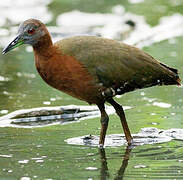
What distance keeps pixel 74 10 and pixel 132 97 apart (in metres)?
8.60

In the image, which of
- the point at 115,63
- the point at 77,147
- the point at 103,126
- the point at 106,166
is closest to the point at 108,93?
the point at 115,63

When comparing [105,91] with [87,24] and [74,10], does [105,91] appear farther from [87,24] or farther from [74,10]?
[74,10]

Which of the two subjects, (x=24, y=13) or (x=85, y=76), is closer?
(x=85, y=76)

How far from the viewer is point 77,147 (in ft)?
26.4

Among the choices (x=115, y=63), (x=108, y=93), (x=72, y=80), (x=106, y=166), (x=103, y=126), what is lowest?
(x=106, y=166)

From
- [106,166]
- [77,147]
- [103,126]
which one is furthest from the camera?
[103,126]

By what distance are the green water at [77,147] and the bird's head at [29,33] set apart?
1233 millimetres

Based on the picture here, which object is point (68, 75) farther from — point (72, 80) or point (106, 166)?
point (106, 166)

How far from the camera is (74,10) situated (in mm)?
18953

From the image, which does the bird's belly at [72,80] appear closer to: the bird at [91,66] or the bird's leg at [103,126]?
the bird at [91,66]

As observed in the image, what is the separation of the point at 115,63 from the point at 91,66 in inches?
13.0

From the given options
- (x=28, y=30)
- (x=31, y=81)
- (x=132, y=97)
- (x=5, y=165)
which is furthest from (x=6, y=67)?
(x=5, y=165)

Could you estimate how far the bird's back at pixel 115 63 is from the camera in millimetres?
8008

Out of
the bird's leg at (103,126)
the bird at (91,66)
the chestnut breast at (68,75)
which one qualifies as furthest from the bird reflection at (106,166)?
the chestnut breast at (68,75)
